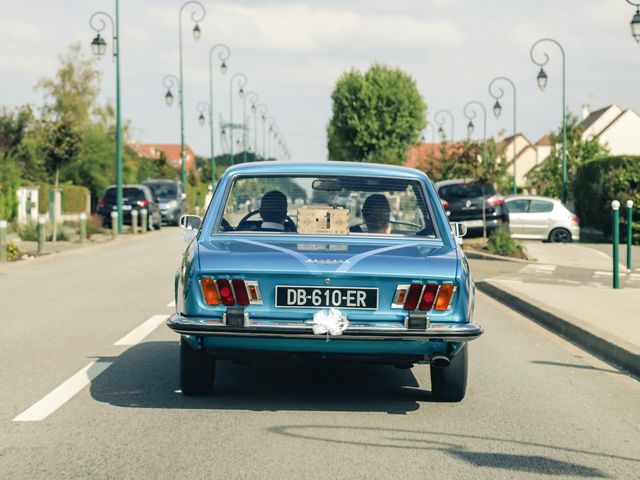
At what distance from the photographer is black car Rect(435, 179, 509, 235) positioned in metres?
27.8

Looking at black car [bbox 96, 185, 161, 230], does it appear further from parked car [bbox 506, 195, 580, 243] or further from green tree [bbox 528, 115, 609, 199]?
green tree [bbox 528, 115, 609, 199]

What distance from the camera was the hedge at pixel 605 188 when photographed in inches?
1216

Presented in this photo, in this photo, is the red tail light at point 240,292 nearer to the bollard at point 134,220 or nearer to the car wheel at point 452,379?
the car wheel at point 452,379

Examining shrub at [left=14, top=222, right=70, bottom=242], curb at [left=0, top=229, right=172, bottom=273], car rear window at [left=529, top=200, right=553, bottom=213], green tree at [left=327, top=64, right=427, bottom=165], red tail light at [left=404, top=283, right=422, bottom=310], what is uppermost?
green tree at [left=327, top=64, right=427, bottom=165]

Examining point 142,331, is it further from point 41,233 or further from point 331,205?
point 41,233

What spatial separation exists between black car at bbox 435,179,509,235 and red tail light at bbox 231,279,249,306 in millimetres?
21495

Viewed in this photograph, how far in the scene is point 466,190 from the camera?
28.4 meters

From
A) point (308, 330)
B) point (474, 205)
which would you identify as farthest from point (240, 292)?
point (474, 205)

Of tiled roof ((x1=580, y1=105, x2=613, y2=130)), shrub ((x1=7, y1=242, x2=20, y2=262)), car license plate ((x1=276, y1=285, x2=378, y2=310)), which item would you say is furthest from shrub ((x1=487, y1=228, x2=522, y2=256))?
tiled roof ((x1=580, y1=105, x2=613, y2=130))

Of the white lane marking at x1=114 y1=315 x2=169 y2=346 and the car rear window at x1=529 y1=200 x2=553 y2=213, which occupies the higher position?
the car rear window at x1=529 y1=200 x2=553 y2=213

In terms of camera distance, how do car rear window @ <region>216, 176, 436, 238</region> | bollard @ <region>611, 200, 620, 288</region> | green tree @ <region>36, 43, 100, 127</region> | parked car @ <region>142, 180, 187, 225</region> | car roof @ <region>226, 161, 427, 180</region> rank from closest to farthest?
car rear window @ <region>216, 176, 436, 238</region> < car roof @ <region>226, 161, 427, 180</region> < bollard @ <region>611, 200, 620, 288</region> < parked car @ <region>142, 180, 187, 225</region> < green tree @ <region>36, 43, 100, 127</region>

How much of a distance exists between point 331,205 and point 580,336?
13.6 ft

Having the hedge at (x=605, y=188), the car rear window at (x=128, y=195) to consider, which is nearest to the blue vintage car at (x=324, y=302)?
the hedge at (x=605, y=188)

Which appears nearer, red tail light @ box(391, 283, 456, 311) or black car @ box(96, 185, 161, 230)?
red tail light @ box(391, 283, 456, 311)
